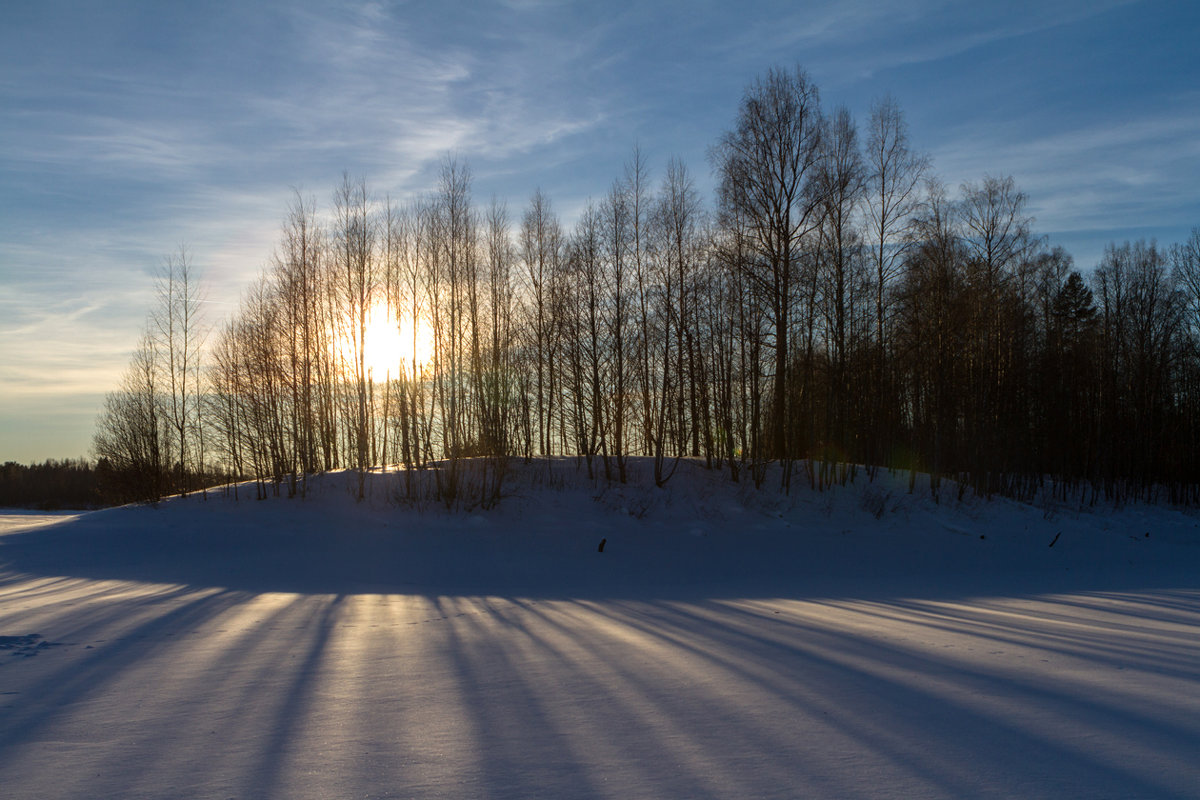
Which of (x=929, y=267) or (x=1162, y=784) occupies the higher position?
(x=929, y=267)

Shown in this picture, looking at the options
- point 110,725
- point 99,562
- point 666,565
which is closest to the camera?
point 110,725

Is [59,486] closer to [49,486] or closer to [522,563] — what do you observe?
[49,486]

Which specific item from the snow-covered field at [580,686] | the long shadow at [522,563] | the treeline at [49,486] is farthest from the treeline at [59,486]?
the snow-covered field at [580,686]

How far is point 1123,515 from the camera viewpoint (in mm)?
29750

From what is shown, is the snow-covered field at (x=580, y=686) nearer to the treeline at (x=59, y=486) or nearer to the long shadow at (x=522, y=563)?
the long shadow at (x=522, y=563)

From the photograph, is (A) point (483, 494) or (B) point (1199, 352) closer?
(A) point (483, 494)

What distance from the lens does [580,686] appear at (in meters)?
5.45

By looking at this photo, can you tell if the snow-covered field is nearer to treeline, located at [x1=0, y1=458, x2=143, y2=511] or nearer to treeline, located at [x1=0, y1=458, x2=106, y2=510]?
treeline, located at [x1=0, y1=458, x2=143, y2=511]

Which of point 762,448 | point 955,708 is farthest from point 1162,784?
point 762,448

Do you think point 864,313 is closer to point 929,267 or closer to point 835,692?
point 929,267

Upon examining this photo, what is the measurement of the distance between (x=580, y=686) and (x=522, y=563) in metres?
11.6

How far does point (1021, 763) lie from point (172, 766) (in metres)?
4.58

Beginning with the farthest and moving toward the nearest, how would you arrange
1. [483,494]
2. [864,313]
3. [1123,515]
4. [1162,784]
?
[1123,515]
[864,313]
[483,494]
[1162,784]

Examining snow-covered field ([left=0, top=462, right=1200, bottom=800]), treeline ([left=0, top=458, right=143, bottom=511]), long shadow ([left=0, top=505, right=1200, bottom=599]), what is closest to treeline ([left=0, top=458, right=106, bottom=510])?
treeline ([left=0, top=458, right=143, bottom=511])
